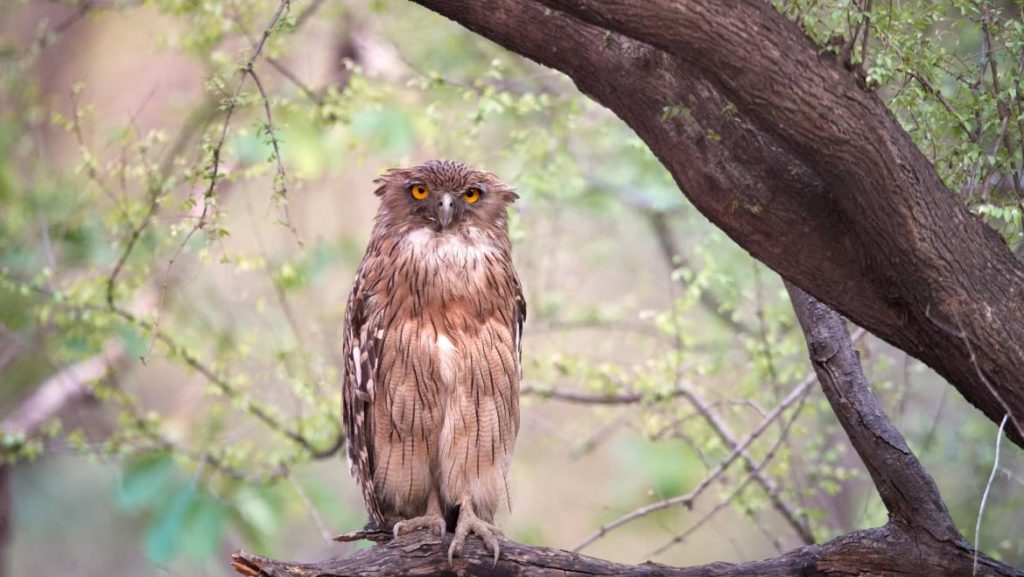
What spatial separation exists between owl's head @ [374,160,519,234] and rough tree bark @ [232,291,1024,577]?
1.03m

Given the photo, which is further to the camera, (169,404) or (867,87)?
(169,404)

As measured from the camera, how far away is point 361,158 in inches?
183

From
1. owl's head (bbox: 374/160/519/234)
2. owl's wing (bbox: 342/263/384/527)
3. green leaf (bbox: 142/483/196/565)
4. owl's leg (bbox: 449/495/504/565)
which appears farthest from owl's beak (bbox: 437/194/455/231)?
green leaf (bbox: 142/483/196/565)

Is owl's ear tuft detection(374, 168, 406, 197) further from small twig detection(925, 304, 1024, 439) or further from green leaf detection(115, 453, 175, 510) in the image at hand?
green leaf detection(115, 453, 175, 510)

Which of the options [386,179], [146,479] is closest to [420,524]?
[386,179]

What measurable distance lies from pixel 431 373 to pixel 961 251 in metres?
1.55

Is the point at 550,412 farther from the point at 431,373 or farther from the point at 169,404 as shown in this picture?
the point at 431,373

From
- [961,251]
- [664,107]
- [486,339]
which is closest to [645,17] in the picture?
[664,107]

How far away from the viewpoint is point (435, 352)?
3.45 metres

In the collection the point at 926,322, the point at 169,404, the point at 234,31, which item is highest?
the point at 169,404

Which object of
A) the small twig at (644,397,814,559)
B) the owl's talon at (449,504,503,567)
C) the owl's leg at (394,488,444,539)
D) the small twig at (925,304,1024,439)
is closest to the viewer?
the small twig at (925,304,1024,439)

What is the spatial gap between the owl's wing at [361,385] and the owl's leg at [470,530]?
36cm

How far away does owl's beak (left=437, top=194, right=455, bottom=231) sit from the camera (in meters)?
3.52

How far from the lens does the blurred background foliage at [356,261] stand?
3.26m
